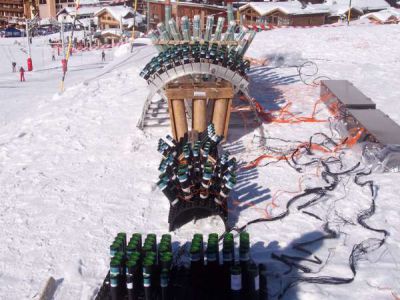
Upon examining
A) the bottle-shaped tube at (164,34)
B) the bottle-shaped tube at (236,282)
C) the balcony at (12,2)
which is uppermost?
the bottle-shaped tube at (164,34)

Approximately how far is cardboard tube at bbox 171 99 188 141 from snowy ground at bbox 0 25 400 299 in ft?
1.85

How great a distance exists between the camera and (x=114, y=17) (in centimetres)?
6153

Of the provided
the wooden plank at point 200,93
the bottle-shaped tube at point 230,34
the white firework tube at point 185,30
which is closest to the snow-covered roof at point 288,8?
the bottle-shaped tube at point 230,34

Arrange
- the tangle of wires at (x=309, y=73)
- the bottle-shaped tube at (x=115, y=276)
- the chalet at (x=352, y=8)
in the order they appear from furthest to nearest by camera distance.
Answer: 1. the chalet at (x=352, y=8)
2. the tangle of wires at (x=309, y=73)
3. the bottle-shaped tube at (x=115, y=276)

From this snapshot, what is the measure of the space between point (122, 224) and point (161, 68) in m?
3.68

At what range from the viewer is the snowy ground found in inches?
199

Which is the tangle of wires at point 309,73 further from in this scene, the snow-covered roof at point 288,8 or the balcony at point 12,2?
the balcony at point 12,2

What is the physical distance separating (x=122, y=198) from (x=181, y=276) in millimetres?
2715

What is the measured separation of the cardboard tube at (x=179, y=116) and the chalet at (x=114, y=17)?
172 ft

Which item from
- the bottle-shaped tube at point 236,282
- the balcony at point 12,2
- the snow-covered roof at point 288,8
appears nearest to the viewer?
the bottle-shaped tube at point 236,282

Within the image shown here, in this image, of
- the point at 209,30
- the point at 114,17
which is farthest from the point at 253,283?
the point at 114,17

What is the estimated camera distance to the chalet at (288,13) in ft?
155

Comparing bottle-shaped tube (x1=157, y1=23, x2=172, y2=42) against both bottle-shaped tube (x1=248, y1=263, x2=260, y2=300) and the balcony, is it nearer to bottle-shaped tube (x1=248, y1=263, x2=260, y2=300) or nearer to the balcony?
bottle-shaped tube (x1=248, y1=263, x2=260, y2=300)

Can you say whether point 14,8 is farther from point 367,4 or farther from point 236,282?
point 236,282
